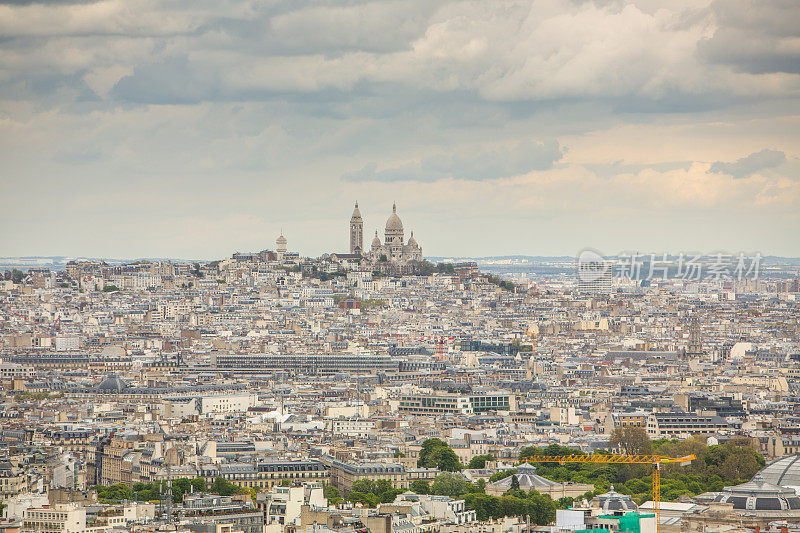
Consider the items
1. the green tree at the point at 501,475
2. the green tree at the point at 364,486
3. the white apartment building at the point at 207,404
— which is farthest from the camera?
the white apartment building at the point at 207,404

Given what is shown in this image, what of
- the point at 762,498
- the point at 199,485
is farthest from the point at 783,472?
the point at 199,485

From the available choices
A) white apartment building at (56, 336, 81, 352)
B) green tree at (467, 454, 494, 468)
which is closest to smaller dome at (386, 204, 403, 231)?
white apartment building at (56, 336, 81, 352)

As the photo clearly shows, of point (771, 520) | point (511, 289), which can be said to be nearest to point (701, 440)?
point (771, 520)

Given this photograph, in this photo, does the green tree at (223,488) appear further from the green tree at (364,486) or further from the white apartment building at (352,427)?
the white apartment building at (352,427)

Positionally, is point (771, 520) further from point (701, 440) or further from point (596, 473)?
point (701, 440)

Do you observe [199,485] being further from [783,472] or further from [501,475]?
[783,472]

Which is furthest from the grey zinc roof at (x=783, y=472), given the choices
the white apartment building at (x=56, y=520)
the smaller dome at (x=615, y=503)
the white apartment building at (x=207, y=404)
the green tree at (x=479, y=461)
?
the white apartment building at (x=207, y=404)
